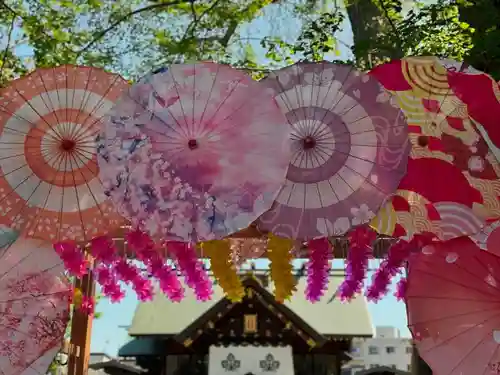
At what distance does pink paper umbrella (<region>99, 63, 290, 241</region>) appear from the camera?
2994 mm

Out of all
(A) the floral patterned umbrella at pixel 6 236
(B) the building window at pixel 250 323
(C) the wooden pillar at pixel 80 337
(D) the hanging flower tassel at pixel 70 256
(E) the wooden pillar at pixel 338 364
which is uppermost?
(B) the building window at pixel 250 323

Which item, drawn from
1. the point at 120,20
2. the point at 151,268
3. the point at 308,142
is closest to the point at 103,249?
the point at 151,268

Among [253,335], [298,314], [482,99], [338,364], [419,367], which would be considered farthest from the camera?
[298,314]

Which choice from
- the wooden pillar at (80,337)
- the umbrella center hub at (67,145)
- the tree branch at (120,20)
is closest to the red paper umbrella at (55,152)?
the umbrella center hub at (67,145)

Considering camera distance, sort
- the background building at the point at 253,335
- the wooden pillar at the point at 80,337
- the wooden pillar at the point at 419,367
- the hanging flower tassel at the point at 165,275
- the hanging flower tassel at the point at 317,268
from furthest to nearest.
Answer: the background building at the point at 253,335, the wooden pillar at the point at 419,367, the wooden pillar at the point at 80,337, the hanging flower tassel at the point at 165,275, the hanging flower tassel at the point at 317,268

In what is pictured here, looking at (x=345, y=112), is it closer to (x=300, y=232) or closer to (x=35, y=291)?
(x=300, y=232)

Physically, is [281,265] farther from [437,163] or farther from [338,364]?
[338,364]

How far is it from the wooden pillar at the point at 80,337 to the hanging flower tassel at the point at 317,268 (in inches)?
67.9

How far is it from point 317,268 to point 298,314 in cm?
852

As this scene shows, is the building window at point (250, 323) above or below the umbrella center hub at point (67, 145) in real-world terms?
above

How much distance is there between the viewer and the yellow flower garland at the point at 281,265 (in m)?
3.24

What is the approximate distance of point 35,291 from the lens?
3150mm

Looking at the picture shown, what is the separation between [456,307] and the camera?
9.95 feet

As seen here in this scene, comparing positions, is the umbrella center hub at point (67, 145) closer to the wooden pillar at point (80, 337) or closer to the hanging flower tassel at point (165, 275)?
the hanging flower tassel at point (165, 275)
